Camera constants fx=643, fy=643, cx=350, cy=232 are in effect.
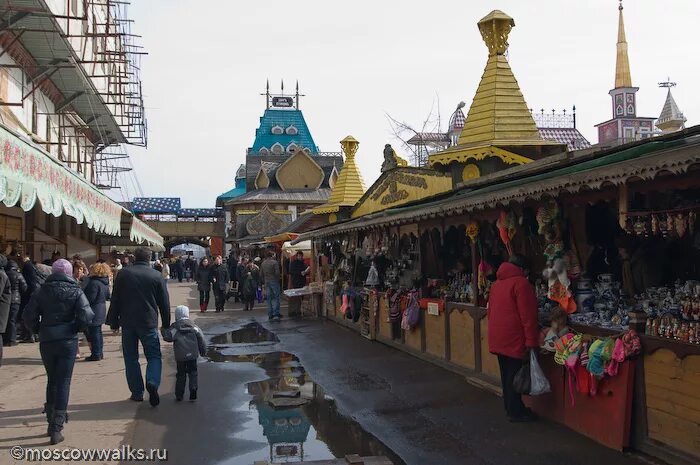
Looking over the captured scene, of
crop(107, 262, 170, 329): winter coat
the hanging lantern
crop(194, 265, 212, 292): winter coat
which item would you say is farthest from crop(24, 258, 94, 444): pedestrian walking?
crop(194, 265, 212, 292): winter coat

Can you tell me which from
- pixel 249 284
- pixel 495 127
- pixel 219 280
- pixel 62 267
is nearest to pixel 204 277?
pixel 219 280

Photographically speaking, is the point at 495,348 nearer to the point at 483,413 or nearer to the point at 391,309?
the point at 483,413

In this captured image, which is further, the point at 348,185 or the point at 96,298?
the point at 348,185

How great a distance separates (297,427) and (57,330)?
2662mm

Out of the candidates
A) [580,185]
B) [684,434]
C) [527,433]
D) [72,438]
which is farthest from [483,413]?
[72,438]

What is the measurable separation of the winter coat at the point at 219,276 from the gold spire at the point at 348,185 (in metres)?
5.22

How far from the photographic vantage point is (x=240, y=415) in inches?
Answer: 296

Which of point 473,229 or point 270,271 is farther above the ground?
point 473,229

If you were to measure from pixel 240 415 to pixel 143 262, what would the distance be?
7.26 feet

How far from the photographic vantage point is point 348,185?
24.1 metres

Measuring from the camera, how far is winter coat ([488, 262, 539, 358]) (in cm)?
662

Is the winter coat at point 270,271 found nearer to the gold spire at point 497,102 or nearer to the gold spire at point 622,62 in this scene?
the gold spire at point 497,102

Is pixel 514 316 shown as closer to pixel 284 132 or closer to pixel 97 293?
pixel 97 293

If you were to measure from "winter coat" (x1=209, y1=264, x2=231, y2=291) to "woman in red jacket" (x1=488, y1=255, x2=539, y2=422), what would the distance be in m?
14.5
